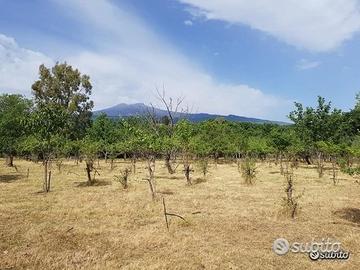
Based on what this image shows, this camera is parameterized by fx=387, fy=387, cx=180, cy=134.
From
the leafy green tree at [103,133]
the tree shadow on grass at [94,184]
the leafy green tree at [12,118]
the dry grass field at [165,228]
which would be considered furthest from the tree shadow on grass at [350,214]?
the leafy green tree at [103,133]

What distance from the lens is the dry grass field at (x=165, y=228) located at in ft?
42.9

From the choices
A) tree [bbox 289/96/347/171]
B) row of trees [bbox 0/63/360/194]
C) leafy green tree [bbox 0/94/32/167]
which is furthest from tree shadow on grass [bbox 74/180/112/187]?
tree [bbox 289/96/347/171]

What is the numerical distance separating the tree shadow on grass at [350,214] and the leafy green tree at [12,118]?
29.4m

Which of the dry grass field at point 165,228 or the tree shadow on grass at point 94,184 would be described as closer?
the dry grass field at point 165,228

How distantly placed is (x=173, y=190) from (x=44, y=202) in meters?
10.0

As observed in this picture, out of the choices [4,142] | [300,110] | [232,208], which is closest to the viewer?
[232,208]

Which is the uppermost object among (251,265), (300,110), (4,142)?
(300,110)

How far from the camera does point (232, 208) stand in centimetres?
2234

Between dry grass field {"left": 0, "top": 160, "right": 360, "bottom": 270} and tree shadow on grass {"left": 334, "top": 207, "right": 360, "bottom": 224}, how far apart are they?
0.05m

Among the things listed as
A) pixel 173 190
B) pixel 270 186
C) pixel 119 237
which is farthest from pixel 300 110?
pixel 119 237

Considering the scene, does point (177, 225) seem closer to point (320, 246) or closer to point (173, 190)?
point (320, 246)

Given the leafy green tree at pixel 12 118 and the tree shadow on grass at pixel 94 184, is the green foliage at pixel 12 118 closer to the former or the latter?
the leafy green tree at pixel 12 118

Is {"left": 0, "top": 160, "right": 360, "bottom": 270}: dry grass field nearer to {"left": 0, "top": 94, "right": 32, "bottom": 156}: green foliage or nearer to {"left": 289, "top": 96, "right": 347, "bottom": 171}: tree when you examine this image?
{"left": 0, "top": 94, "right": 32, "bottom": 156}: green foliage

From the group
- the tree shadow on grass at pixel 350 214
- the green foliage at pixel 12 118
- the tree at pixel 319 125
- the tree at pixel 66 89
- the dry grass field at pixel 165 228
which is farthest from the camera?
the tree at pixel 66 89
